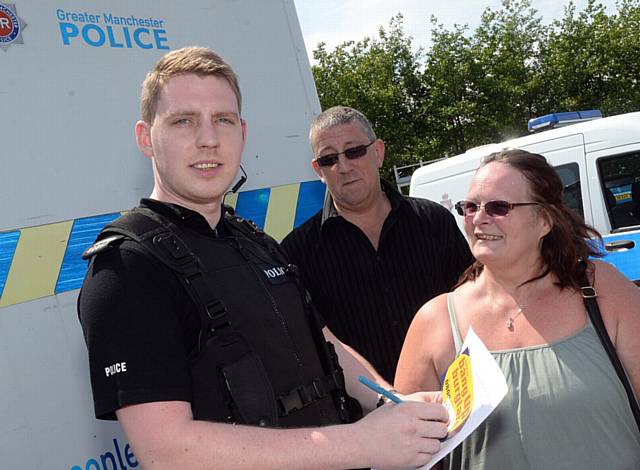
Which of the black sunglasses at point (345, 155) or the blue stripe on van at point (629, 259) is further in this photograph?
the blue stripe on van at point (629, 259)

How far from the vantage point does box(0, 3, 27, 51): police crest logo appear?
2309 mm

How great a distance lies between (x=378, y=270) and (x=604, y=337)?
1.21 meters

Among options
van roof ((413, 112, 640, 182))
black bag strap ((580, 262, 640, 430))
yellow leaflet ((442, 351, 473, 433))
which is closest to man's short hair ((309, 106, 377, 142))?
black bag strap ((580, 262, 640, 430))

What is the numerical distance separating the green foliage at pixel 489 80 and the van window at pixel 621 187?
766 inches

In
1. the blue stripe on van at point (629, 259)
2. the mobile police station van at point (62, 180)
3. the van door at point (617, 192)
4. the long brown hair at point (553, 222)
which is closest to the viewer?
the mobile police station van at point (62, 180)

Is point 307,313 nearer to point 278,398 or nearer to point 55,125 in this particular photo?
point 278,398

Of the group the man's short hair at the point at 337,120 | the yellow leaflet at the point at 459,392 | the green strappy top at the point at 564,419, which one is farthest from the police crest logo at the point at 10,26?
the green strappy top at the point at 564,419

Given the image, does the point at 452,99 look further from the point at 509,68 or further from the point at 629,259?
the point at 629,259

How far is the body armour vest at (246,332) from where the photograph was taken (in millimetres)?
1480

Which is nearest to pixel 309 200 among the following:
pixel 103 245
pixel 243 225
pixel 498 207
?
pixel 498 207

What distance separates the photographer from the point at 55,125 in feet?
7.84

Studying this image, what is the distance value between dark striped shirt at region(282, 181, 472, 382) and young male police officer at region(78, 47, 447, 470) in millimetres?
1116

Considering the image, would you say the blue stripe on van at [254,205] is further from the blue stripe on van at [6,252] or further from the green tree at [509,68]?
the green tree at [509,68]

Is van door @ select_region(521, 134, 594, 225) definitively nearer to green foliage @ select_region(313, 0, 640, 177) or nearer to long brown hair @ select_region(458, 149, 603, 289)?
long brown hair @ select_region(458, 149, 603, 289)
